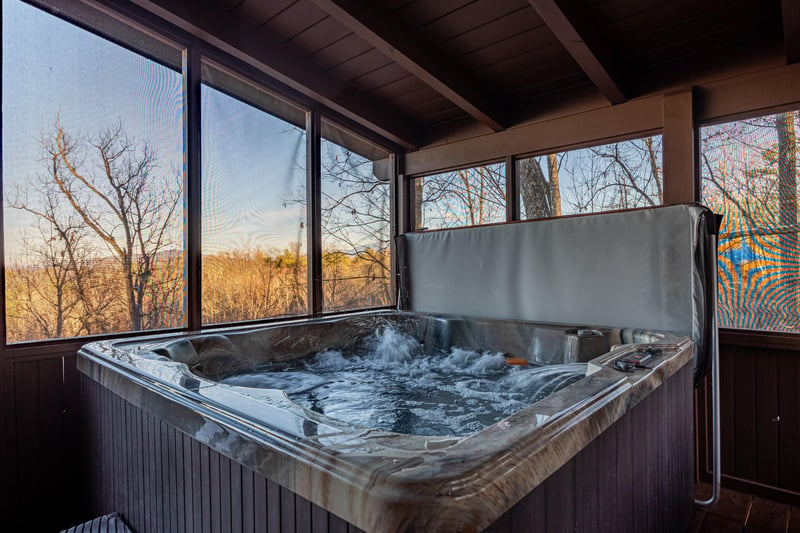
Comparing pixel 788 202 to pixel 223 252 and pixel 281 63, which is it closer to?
pixel 281 63

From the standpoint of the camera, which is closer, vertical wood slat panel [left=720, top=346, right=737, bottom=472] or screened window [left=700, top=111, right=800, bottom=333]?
screened window [left=700, top=111, right=800, bottom=333]

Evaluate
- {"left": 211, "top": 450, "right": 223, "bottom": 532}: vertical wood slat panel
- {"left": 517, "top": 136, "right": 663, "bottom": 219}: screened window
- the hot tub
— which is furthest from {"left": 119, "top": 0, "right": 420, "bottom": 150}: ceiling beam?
{"left": 211, "top": 450, "right": 223, "bottom": 532}: vertical wood slat panel

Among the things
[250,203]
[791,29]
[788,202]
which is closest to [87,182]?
[250,203]

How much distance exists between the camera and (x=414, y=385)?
1.93 meters

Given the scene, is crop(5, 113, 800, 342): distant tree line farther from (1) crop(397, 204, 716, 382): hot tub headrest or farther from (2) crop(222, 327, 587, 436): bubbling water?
(2) crop(222, 327, 587, 436): bubbling water

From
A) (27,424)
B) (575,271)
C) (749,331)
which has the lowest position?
(27,424)

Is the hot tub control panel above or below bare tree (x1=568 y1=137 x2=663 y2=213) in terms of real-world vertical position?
below

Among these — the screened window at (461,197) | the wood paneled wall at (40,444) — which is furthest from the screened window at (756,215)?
the wood paneled wall at (40,444)

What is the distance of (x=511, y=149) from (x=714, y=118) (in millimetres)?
1036

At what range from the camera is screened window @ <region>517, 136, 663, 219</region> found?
228 centimetres

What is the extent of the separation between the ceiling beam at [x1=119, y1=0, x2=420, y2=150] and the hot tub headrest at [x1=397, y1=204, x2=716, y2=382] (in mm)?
814

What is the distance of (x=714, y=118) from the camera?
208 centimetres

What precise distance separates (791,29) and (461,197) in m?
1.77

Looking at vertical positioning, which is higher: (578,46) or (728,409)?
(578,46)
